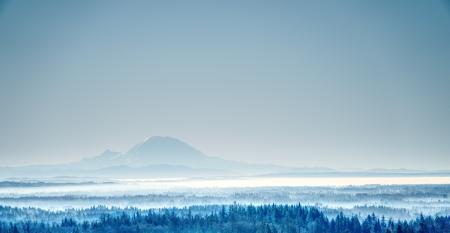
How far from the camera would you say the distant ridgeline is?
13650cm

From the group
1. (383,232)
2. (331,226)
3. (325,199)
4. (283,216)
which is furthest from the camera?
(325,199)

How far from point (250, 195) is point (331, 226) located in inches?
2145

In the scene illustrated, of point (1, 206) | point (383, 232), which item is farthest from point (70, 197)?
point (383, 232)

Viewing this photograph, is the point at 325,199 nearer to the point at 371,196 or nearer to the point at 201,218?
the point at 371,196

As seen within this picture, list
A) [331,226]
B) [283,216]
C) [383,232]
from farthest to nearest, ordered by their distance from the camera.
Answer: [283,216] → [331,226] → [383,232]

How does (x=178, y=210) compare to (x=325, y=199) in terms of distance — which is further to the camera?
(x=325, y=199)

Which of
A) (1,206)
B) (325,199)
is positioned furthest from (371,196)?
(1,206)

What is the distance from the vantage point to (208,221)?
14600 centimetres

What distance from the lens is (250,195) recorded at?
194m

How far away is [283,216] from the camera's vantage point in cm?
15212

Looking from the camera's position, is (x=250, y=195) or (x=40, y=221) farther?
(x=250, y=195)

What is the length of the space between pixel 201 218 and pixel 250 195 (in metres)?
46.5

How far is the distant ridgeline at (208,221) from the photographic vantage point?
136 meters

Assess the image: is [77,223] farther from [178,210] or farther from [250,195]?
[250,195]
